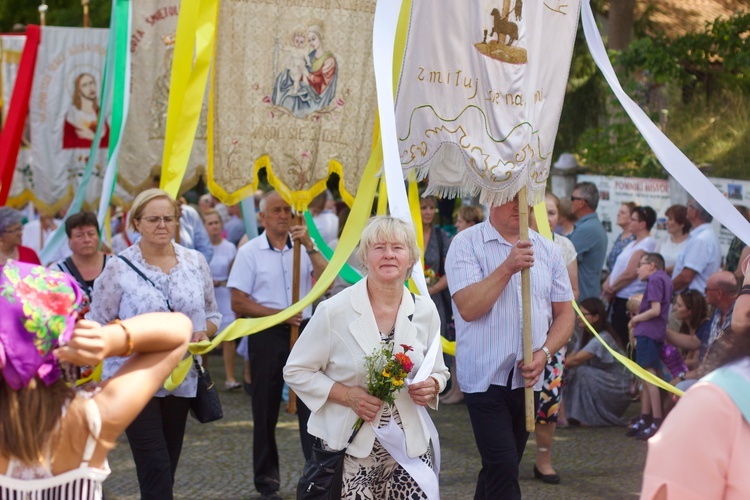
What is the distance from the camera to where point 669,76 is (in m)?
11.9

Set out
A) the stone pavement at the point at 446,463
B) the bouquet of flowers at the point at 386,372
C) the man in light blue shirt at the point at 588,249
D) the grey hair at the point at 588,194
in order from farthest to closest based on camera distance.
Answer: the grey hair at the point at 588,194, the man in light blue shirt at the point at 588,249, the stone pavement at the point at 446,463, the bouquet of flowers at the point at 386,372

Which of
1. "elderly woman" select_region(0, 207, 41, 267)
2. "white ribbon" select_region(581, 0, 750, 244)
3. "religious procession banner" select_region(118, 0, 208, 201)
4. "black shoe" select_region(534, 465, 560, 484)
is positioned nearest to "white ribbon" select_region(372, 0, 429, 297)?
"white ribbon" select_region(581, 0, 750, 244)

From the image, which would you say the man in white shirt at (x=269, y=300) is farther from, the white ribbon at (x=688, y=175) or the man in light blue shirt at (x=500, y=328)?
the white ribbon at (x=688, y=175)

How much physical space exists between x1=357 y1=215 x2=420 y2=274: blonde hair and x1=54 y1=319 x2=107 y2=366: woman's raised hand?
6.55ft

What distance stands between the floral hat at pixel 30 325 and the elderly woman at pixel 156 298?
2.64 meters

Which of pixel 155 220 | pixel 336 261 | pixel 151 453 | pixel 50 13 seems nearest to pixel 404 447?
pixel 336 261

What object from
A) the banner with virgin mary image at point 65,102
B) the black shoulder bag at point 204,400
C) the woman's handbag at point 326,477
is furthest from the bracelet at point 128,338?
the banner with virgin mary image at point 65,102

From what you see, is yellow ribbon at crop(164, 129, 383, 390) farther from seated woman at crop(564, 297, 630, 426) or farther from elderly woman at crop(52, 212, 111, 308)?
seated woman at crop(564, 297, 630, 426)

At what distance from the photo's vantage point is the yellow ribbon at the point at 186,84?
19.0 feet

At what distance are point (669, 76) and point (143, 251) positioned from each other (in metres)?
8.17

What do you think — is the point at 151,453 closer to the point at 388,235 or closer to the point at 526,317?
the point at 388,235

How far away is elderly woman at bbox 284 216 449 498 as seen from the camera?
4336mm

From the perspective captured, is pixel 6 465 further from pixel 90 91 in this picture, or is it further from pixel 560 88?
pixel 90 91

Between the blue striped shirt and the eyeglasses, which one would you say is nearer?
the blue striped shirt
